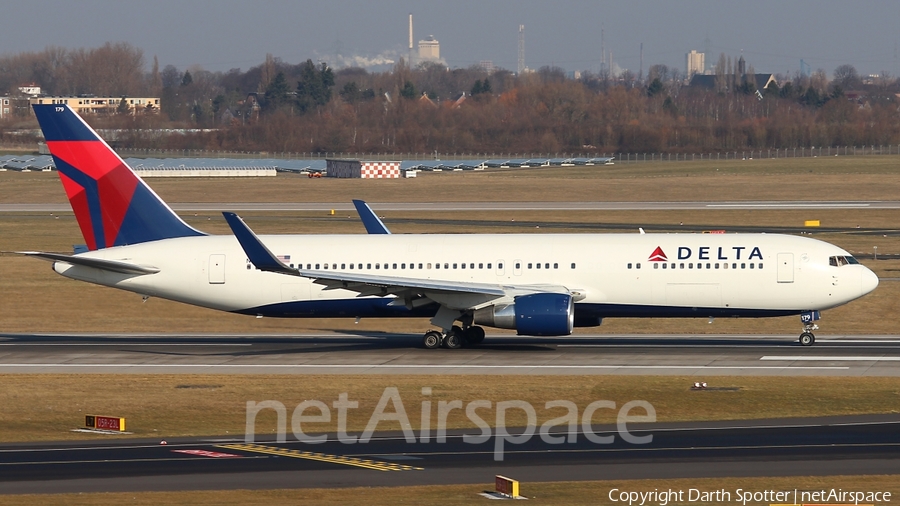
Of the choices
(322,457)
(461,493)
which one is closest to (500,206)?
(322,457)

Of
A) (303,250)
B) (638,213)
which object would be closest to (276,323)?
(303,250)

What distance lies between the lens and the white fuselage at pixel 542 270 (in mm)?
40344

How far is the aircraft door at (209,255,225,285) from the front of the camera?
1673 inches

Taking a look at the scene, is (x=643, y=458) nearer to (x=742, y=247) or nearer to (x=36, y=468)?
(x=36, y=468)

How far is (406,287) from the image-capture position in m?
39.3

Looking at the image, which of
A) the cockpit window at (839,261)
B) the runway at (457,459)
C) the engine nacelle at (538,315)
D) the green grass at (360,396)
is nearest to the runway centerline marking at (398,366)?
the engine nacelle at (538,315)

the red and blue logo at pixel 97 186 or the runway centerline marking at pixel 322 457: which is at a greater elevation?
the red and blue logo at pixel 97 186

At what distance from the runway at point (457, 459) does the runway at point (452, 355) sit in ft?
27.6

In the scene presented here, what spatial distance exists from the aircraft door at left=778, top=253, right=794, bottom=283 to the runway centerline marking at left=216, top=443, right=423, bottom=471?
2067cm

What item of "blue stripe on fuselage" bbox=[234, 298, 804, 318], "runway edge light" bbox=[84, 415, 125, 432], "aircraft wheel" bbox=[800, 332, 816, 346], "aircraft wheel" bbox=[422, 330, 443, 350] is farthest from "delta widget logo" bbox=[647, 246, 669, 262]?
"runway edge light" bbox=[84, 415, 125, 432]

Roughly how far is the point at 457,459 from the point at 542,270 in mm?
17154

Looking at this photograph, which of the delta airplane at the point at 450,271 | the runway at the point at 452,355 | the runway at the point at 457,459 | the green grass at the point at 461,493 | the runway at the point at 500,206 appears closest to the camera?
the green grass at the point at 461,493

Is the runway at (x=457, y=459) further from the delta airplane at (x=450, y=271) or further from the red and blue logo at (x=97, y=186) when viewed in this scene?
the red and blue logo at (x=97, y=186)

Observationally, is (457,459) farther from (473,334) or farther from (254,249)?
(473,334)
